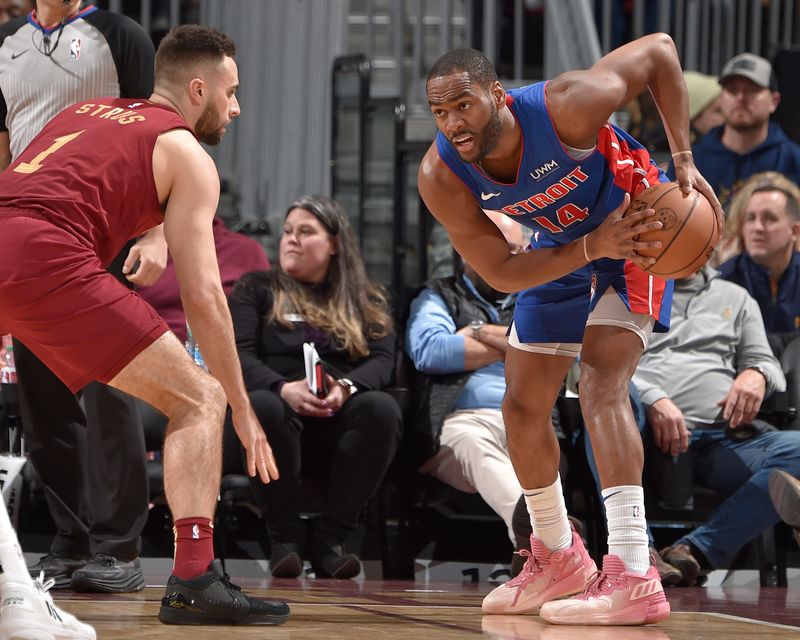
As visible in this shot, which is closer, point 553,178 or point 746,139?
point 553,178

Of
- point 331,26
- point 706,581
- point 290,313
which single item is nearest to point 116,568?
point 290,313

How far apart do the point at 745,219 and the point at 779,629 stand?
2.89 meters

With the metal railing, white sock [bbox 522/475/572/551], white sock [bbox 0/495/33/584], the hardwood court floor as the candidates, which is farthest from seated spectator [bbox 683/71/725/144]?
white sock [bbox 0/495/33/584]

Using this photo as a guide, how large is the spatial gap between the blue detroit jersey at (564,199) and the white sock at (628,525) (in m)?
0.46

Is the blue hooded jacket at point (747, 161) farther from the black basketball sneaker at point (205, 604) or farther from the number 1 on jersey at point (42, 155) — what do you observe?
the black basketball sneaker at point (205, 604)

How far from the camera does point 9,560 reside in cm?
235

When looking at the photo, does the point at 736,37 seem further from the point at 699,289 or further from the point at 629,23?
the point at 699,289

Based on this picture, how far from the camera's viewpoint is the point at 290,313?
483cm

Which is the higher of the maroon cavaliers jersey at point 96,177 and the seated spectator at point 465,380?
the maroon cavaliers jersey at point 96,177

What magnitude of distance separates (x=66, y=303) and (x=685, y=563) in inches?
107

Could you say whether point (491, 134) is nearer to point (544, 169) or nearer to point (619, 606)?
point (544, 169)

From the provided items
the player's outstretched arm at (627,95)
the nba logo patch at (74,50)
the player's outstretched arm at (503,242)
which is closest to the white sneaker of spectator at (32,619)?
the player's outstretched arm at (503,242)

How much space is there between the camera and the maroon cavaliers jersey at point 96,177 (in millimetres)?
2713

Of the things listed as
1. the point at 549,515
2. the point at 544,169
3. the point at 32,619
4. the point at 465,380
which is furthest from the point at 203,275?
the point at 465,380
